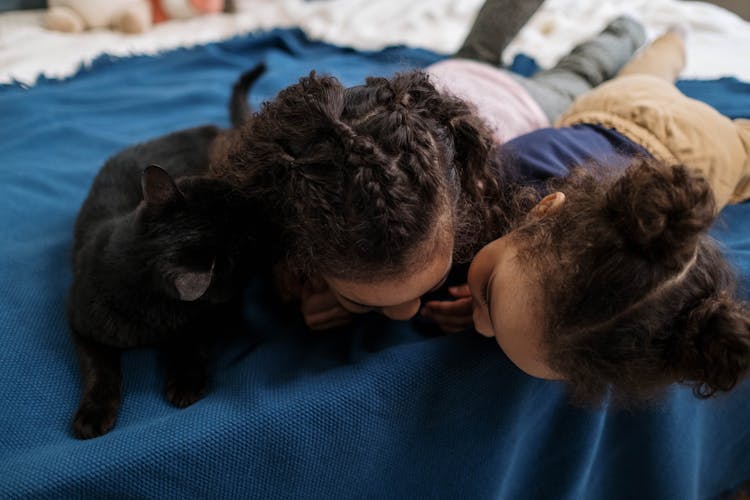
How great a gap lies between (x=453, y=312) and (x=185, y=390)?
0.41 meters

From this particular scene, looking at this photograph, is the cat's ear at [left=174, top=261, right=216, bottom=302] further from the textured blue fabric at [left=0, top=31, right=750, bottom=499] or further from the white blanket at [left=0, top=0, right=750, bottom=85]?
the white blanket at [left=0, top=0, right=750, bottom=85]

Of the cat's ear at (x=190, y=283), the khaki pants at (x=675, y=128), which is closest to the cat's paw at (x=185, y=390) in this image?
the cat's ear at (x=190, y=283)

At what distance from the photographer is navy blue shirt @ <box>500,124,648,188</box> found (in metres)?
0.85

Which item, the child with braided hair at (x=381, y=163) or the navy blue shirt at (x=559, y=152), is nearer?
the child with braided hair at (x=381, y=163)

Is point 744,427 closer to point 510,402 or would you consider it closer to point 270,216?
point 510,402

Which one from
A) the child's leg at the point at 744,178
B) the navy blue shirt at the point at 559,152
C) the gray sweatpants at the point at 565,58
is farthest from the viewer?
the gray sweatpants at the point at 565,58

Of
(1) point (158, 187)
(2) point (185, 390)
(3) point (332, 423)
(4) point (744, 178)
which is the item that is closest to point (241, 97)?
(1) point (158, 187)

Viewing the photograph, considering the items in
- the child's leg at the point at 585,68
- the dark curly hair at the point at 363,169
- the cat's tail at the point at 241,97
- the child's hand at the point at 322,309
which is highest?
the dark curly hair at the point at 363,169

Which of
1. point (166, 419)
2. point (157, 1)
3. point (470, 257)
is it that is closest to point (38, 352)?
point (166, 419)

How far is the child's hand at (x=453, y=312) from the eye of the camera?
0.79 metres

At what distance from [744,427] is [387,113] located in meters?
0.89

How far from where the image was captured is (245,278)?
2.56 ft

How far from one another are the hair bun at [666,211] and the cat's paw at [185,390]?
23.2 inches

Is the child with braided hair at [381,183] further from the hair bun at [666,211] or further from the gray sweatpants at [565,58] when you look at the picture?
the gray sweatpants at [565,58]
